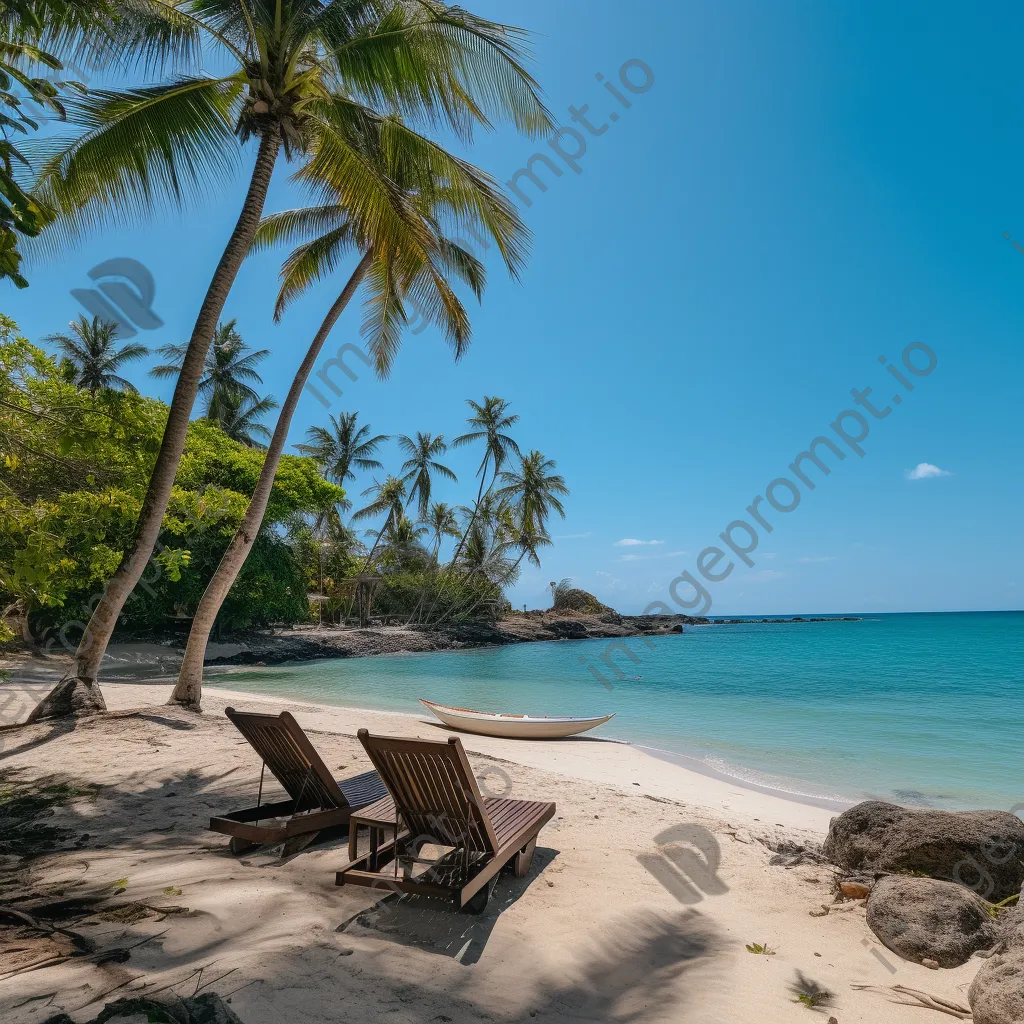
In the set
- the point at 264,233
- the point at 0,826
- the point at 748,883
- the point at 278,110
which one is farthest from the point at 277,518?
the point at 748,883

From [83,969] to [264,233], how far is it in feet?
41.3

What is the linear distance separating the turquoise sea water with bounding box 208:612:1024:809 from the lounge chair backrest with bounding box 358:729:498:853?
21.5ft

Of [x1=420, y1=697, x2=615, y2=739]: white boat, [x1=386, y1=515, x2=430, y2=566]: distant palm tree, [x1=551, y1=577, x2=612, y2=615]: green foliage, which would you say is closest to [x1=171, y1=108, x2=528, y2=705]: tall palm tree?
[x1=420, y1=697, x2=615, y2=739]: white boat

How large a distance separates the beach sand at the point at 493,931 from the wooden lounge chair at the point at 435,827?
163 millimetres

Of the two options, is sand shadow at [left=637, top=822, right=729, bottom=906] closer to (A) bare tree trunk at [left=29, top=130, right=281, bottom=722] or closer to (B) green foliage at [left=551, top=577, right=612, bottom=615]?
(A) bare tree trunk at [left=29, top=130, right=281, bottom=722]

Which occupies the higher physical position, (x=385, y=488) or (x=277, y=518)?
(x=385, y=488)

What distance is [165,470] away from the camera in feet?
23.9

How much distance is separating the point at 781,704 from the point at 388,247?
15466 millimetres

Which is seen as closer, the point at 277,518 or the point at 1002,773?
the point at 1002,773

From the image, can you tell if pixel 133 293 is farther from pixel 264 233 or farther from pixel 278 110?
pixel 264 233

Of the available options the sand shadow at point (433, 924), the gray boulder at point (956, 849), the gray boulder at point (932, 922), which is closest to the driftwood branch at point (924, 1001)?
the gray boulder at point (932, 922)

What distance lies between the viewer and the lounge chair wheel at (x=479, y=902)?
3.33 m

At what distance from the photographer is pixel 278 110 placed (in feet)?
25.2

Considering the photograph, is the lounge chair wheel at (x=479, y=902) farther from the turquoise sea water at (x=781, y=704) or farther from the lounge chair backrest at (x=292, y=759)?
the turquoise sea water at (x=781, y=704)
